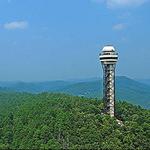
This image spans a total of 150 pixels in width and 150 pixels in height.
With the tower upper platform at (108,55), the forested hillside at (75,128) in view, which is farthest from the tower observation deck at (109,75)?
the forested hillside at (75,128)

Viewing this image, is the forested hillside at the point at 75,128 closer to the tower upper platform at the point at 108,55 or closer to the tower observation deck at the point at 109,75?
the tower observation deck at the point at 109,75

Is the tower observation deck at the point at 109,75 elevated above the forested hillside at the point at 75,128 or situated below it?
above

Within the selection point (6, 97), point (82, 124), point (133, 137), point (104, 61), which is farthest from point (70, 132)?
point (6, 97)

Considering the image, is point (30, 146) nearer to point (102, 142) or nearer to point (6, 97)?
point (102, 142)

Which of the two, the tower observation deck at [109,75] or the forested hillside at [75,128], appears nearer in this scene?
the forested hillside at [75,128]

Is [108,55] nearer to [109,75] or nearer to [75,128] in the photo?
[109,75]

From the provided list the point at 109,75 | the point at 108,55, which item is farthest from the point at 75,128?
the point at 108,55

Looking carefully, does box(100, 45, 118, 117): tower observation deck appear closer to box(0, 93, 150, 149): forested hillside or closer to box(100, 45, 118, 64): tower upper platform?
box(100, 45, 118, 64): tower upper platform
